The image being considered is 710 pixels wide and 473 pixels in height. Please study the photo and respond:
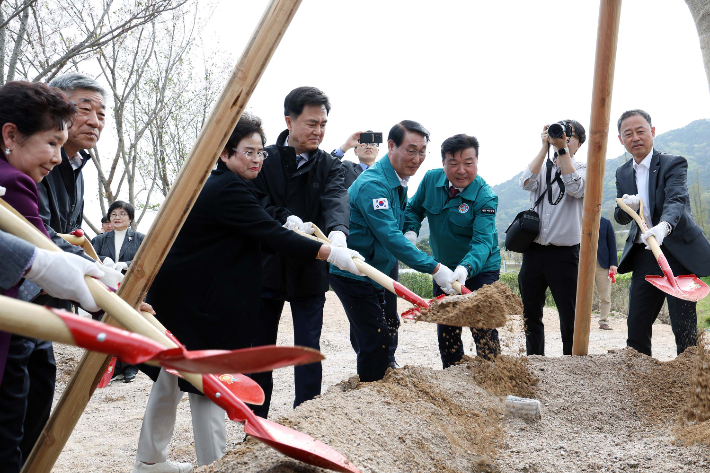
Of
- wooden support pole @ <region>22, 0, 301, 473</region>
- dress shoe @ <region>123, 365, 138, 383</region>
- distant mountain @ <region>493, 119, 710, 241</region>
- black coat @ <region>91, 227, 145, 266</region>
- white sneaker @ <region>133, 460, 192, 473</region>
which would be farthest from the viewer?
distant mountain @ <region>493, 119, 710, 241</region>

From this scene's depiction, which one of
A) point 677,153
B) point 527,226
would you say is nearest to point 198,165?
point 527,226

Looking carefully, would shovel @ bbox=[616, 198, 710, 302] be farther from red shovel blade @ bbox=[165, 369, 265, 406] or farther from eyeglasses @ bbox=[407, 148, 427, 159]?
red shovel blade @ bbox=[165, 369, 265, 406]

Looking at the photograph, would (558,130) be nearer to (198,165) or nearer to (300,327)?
(300,327)

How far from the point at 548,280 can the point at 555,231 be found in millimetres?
340

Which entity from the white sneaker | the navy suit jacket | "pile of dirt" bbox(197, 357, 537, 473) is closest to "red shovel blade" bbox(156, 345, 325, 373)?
"pile of dirt" bbox(197, 357, 537, 473)

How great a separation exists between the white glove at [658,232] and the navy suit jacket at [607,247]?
3498mm

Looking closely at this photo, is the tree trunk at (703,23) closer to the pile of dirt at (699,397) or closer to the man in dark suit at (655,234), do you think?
the man in dark suit at (655,234)

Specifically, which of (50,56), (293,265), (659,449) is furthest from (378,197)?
(50,56)

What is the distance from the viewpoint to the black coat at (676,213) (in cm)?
334

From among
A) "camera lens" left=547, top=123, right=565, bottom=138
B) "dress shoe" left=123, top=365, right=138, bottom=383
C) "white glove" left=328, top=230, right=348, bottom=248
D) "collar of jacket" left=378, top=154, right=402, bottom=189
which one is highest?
"camera lens" left=547, top=123, right=565, bottom=138

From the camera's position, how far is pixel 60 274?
1312 millimetres

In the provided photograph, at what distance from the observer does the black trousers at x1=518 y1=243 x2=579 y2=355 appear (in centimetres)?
359

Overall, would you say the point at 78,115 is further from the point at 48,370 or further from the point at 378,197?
the point at 378,197

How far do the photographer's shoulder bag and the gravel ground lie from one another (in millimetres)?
754
